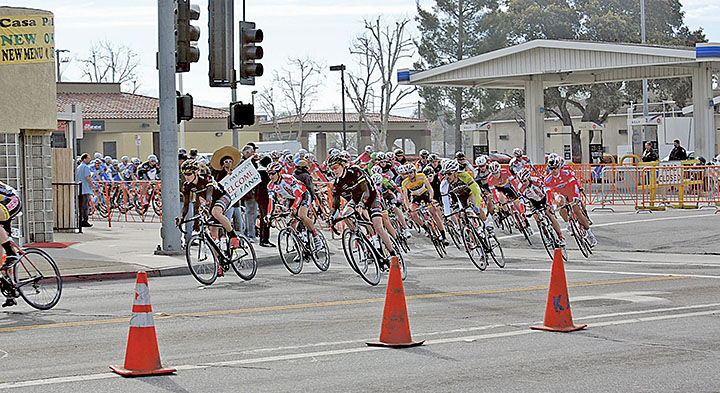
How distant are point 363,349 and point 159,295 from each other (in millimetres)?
5454

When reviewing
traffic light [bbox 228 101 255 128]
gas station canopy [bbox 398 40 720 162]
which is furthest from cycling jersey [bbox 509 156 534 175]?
gas station canopy [bbox 398 40 720 162]

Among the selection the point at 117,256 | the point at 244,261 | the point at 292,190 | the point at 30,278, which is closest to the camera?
the point at 30,278

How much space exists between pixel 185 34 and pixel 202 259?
16.3 ft

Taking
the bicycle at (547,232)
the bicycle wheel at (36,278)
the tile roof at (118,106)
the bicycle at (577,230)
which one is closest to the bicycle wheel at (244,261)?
the bicycle wheel at (36,278)

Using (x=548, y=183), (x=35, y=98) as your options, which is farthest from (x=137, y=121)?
(x=548, y=183)

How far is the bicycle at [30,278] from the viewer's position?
40.8 feet

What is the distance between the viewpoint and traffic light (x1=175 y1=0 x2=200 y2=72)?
18.2 metres

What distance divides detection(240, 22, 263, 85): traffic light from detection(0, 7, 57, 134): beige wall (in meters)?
5.00

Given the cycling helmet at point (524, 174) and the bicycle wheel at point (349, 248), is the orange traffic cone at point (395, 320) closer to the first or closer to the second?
the bicycle wheel at point (349, 248)

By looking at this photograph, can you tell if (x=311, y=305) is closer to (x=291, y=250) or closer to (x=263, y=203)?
(x=291, y=250)

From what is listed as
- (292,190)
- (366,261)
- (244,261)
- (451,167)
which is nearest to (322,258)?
(292,190)

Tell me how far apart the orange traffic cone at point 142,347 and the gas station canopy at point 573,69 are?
29.7 m

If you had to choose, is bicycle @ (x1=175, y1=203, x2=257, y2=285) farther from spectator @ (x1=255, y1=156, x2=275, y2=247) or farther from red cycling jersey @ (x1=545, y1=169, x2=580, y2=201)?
red cycling jersey @ (x1=545, y1=169, x2=580, y2=201)

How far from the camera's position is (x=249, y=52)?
18.7 metres
